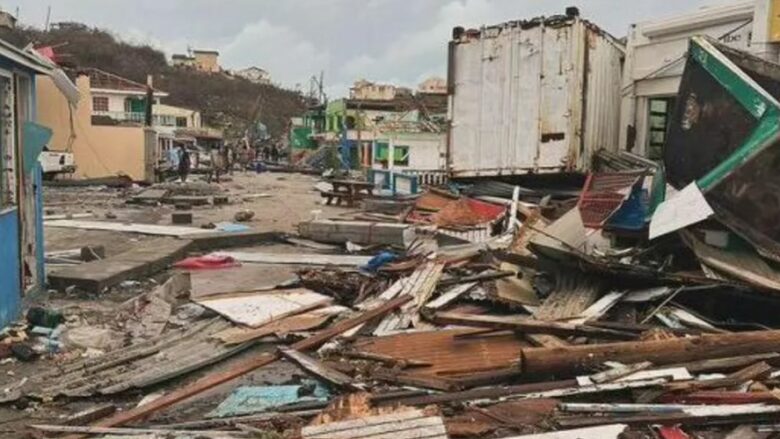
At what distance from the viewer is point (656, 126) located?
41.4ft

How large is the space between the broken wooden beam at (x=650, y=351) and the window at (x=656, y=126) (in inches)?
311

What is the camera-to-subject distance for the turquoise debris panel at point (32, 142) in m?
7.41

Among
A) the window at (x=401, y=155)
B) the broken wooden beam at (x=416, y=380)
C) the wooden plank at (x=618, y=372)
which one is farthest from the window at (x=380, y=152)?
the wooden plank at (x=618, y=372)

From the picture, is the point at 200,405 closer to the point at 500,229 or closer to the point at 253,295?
the point at 253,295

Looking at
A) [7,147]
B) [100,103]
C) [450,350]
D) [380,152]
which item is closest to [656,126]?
[450,350]

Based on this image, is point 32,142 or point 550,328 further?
point 32,142

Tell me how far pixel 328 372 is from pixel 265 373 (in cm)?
67

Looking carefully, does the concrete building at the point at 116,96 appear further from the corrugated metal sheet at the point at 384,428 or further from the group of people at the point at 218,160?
the corrugated metal sheet at the point at 384,428

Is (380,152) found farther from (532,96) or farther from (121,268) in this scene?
(121,268)

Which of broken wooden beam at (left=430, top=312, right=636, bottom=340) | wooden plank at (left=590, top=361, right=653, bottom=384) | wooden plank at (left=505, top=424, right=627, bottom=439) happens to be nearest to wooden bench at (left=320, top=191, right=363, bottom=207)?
broken wooden beam at (left=430, top=312, right=636, bottom=340)

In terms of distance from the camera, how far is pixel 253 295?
7.95 m

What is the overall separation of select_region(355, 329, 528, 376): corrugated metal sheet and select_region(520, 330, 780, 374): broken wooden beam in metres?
0.39

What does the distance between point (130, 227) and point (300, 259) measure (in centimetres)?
528

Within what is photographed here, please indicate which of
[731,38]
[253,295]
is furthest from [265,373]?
[731,38]
